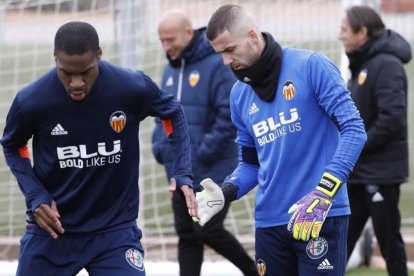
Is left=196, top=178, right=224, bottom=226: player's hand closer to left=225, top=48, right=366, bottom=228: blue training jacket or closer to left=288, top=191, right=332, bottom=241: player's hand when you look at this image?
left=225, top=48, right=366, bottom=228: blue training jacket

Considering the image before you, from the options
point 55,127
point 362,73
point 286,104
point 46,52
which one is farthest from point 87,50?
point 46,52

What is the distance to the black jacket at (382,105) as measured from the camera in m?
6.87

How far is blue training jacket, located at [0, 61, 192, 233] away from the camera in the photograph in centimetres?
503

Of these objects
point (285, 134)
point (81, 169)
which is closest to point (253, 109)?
point (285, 134)

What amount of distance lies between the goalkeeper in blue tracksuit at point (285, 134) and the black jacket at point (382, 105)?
6.36 ft

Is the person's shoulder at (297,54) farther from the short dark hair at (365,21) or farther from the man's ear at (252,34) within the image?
the short dark hair at (365,21)

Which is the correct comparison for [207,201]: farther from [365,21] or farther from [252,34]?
[365,21]

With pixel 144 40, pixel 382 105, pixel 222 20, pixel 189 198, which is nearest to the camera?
pixel 222 20

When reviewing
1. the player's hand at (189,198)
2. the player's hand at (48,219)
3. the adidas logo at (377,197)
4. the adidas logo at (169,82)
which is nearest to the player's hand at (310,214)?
the player's hand at (189,198)

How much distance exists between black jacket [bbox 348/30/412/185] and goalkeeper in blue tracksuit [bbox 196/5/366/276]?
6.36ft

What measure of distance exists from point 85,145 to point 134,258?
1.96ft

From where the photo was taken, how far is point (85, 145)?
16.6ft

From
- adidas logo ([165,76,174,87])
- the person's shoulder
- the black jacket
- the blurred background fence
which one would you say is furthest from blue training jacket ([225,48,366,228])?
the blurred background fence

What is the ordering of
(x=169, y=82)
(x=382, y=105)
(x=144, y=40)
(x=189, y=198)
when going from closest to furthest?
(x=189, y=198)
(x=382, y=105)
(x=169, y=82)
(x=144, y=40)
